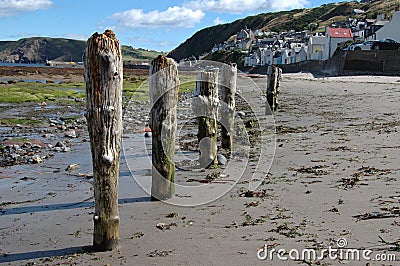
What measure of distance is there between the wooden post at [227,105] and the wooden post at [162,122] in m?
4.08

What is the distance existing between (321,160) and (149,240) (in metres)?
4.77

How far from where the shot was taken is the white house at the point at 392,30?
207 feet

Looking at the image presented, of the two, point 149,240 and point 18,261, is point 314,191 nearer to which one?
point 149,240

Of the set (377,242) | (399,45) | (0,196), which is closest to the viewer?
(377,242)

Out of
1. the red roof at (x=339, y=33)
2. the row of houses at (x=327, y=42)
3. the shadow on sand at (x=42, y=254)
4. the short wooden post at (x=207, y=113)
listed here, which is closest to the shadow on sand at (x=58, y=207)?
the shadow on sand at (x=42, y=254)

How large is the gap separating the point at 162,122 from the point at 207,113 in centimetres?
246


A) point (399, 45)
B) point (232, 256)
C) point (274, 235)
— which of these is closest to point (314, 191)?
point (274, 235)

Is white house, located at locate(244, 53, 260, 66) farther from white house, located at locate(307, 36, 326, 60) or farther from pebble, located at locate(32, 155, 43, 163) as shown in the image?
pebble, located at locate(32, 155, 43, 163)

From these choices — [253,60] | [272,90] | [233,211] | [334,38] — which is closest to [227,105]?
[233,211]

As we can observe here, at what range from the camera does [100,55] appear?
16.6 ft

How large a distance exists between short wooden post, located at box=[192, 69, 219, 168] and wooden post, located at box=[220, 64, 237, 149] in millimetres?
1555

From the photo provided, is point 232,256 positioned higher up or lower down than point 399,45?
lower down

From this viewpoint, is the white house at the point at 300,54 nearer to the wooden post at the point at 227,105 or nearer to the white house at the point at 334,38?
the white house at the point at 334,38

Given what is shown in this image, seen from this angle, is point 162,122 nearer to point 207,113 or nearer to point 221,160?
point 207,113
